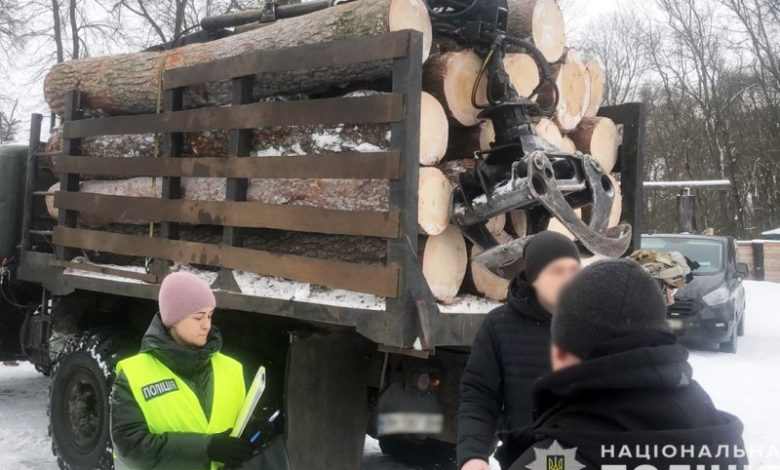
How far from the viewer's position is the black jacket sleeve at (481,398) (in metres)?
2.51

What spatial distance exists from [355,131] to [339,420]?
145cm

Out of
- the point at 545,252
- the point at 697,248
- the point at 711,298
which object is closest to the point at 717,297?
the point at 711,298

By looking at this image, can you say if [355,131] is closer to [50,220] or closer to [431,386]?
[431,386]

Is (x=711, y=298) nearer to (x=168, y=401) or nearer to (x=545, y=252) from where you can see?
(x=545, y=252)

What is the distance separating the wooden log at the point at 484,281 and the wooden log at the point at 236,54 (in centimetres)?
102

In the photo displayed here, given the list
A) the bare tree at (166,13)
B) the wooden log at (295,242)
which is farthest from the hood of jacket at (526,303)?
the bare tree at (166,13)

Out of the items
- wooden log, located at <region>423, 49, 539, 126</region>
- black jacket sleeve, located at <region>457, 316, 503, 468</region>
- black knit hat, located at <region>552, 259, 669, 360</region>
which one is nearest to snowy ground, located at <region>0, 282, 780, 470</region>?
black jacket sleeve, located at <region>457, 316, 503, 468</region>

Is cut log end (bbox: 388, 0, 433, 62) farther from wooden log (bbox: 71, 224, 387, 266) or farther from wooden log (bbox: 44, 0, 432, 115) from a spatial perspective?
wooden log (bbox: 71, 224, 387, 266)

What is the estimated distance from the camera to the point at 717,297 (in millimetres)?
9922

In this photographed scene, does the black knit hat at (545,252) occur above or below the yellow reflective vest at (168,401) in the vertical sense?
above

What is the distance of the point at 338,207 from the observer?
344 cm

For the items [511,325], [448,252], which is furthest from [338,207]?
[511,325]

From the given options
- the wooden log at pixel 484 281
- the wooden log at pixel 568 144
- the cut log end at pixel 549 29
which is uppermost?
the cut log end at pixel 549 29

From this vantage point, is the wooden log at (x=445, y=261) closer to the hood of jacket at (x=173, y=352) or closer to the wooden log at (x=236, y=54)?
the wooden log at (x=236, y=54)
